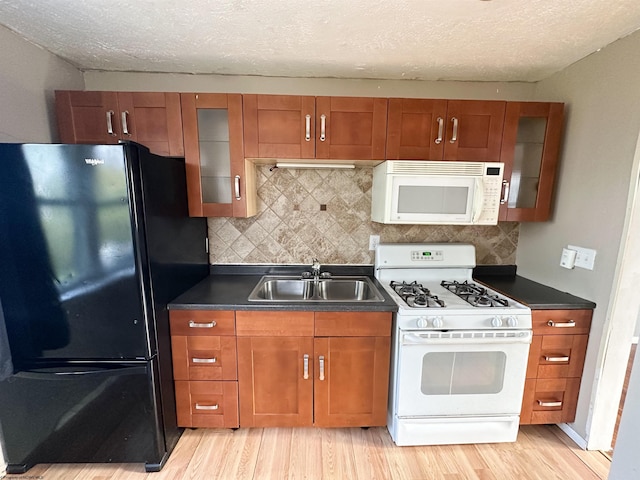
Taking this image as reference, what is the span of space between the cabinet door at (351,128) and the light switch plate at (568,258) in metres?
1.33

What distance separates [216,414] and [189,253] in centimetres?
103

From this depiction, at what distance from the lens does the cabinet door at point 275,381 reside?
168cm

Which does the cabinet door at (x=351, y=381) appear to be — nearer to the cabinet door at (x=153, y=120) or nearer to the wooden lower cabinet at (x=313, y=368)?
the wooden lower cabinet at (x=313, y=368)

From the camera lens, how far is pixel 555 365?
1.72 m

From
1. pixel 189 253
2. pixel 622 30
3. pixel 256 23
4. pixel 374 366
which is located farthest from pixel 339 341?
pixel 622 30

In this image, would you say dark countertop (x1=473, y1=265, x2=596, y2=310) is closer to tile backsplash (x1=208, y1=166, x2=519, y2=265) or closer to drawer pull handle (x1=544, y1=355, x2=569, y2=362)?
tile backsplash (x1=208, y1=166, x2=519, y2=265)

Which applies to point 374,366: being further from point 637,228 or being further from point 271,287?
point 637,228

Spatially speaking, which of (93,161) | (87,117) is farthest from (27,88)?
(93,161)

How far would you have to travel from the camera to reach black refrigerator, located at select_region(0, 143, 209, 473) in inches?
51.6

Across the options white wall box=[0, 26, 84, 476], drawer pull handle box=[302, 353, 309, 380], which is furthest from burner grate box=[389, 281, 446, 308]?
white wall box=[0, 26, 84, 476]

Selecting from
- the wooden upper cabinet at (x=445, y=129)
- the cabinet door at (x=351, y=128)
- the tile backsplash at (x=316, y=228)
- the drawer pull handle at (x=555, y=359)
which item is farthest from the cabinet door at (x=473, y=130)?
the drawer pull handle at (x=555, y=359)

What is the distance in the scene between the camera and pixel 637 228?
4.80 feet

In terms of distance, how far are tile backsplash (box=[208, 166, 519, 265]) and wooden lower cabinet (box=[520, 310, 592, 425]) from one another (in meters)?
0.71

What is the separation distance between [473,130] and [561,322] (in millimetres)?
1290
